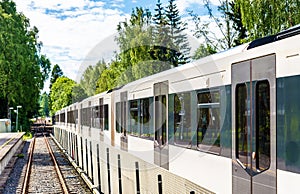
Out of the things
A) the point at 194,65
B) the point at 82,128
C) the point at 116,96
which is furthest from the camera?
the point at 82,128

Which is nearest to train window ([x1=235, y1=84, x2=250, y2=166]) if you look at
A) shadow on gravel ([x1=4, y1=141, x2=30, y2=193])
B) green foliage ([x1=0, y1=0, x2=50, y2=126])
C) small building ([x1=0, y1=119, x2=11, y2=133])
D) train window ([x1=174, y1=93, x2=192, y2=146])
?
train window ([x1=174, y1=93, x2=192, y2=146])

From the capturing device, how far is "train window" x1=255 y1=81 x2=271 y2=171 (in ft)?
14.3

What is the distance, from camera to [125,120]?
10.9 metres

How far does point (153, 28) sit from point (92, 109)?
23024 millimetres

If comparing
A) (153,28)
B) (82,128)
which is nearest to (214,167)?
(82,128)

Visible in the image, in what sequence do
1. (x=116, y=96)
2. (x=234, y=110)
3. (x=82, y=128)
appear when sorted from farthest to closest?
(x=82, y=128) → (x=116, y=96) → (x=234, y=110)

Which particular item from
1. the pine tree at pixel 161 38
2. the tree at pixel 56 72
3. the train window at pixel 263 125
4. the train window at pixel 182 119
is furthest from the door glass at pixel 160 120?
the tree at pixel 56 72

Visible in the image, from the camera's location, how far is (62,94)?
8881cm

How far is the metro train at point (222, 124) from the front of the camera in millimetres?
4066

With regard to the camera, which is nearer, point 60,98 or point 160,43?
point 160,43

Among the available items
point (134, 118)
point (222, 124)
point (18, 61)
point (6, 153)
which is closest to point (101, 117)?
point (134, 118)

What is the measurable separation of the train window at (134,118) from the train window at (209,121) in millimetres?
3569

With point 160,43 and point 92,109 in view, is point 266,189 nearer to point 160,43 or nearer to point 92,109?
point 92,109

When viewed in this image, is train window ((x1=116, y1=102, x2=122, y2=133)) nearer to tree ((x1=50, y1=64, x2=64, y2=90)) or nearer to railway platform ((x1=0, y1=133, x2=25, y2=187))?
railway platform ((x1=0, y1=133, x2=25, y2=187))
